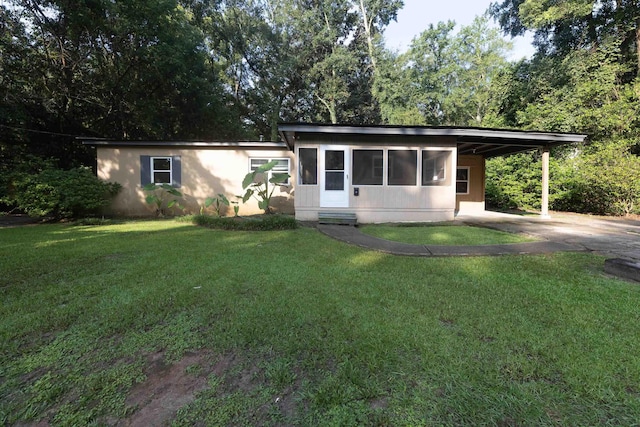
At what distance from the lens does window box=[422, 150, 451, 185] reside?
29.3 ft

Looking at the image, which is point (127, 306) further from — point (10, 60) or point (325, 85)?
point (325, 85)

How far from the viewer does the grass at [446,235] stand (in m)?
5.80

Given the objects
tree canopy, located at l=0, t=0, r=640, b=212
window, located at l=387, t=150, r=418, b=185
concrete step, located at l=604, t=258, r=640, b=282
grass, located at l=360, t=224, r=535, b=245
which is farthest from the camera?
tree canopy, located at l=0, t=0, r=640, b=212

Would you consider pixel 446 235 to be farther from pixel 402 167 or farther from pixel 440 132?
pixel 440 132

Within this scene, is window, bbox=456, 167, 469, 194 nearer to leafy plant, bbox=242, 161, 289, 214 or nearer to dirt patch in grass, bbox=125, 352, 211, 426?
leafy plant, bbox=242, 161, 289, 214

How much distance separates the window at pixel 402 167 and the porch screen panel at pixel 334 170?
1.51 metres

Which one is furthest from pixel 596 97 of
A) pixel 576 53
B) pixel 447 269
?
pixel 447 269

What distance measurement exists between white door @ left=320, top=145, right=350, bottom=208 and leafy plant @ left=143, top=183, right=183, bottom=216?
5.55 meters

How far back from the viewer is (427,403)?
1584 millimetres

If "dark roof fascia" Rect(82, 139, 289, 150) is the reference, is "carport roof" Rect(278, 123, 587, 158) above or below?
below

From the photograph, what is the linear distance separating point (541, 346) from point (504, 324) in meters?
0.35

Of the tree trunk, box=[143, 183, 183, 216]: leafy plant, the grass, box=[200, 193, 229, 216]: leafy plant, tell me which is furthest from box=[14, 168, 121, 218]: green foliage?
the tree trunk

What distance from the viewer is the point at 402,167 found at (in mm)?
8930

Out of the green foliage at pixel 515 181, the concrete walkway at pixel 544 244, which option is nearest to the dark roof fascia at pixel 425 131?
the concrete walkway at pixel 544 244
